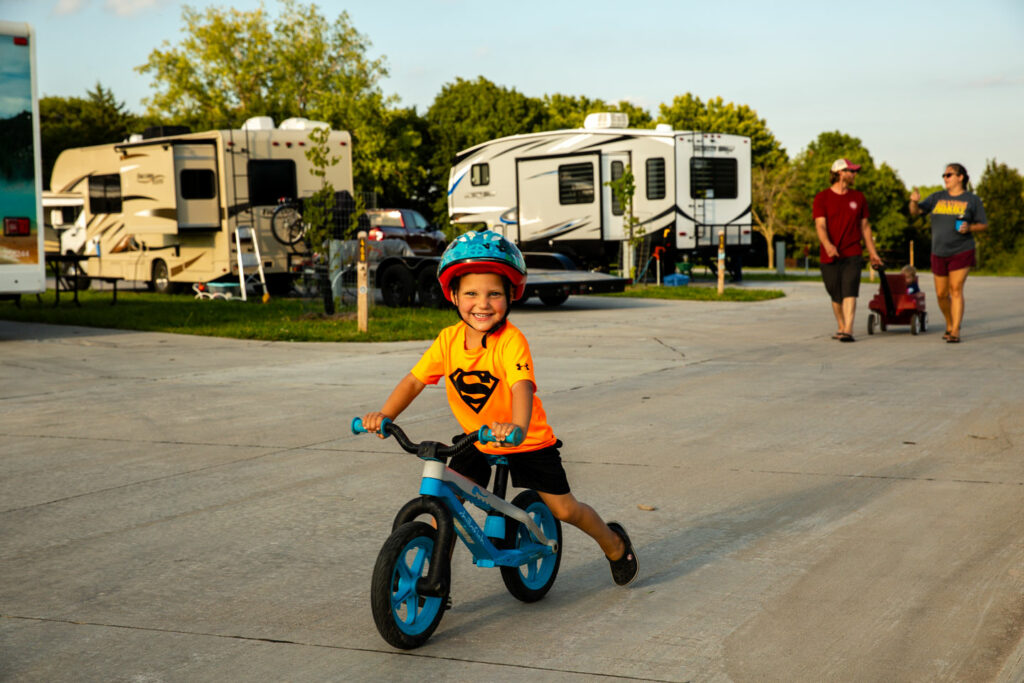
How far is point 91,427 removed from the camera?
7.98 m

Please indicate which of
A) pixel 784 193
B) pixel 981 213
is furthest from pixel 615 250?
pixel 784 193

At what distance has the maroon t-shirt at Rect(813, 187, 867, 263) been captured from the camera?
43.4 feet

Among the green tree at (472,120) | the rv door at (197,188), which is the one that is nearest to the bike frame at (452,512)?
the rv door at (197,188)

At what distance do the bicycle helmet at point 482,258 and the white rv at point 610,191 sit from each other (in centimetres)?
2293

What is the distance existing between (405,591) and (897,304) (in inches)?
464

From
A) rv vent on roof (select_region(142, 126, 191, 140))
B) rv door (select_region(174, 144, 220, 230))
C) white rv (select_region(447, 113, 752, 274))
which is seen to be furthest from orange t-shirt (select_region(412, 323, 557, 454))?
white rv (select_region(447, 113, 752, 274))

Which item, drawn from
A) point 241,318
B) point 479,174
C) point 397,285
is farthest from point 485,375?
point 479,174

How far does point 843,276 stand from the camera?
1320cm

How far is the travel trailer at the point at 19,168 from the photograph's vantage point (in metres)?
13.4

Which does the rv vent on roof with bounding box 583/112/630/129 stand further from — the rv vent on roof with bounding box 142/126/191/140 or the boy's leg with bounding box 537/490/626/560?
the boy's leg with bounding box 537/490/626/560

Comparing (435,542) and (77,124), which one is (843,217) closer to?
(435,542)

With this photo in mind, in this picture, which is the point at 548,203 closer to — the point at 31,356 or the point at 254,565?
the point at 31,356

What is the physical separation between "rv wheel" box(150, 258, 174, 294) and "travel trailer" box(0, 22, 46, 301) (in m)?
10.1

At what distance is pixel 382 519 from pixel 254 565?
835 millimetres
